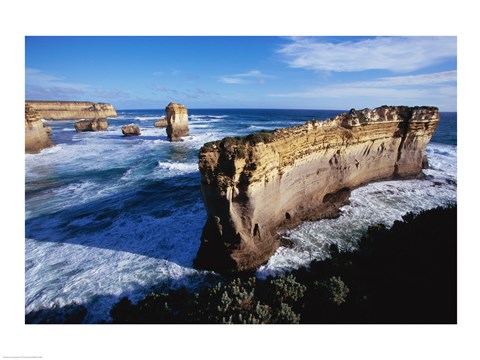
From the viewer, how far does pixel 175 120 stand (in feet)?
131

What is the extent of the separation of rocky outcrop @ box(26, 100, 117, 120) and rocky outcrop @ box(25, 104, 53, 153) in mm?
50961

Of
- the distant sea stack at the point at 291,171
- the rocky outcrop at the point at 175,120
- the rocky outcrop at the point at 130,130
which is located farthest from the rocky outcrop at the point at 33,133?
the distant sea stack at the point at 291,171

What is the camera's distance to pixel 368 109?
16.4 meters

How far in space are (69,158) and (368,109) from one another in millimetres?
29553

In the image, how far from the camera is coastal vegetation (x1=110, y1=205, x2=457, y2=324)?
6891 millimetres

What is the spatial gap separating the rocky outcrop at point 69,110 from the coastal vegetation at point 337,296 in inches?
3314

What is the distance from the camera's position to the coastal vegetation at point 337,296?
6.89 metres

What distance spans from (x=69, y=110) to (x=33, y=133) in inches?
2614

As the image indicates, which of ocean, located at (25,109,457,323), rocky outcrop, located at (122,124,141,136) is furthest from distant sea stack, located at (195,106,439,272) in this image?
rocky outcrop, located at (122,124,141,136)

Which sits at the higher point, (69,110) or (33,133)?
(69,110)

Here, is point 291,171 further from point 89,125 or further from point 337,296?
point 89,125

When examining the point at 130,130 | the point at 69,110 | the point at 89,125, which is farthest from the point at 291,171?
the point at 69,110

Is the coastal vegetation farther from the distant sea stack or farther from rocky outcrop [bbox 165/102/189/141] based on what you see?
rocky outcrop [bbox 165/102/189/141]

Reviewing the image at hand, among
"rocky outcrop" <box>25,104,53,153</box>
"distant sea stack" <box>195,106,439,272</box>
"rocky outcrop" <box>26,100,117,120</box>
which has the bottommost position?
"distant sea stack" <box>195,106,439,272</box>
